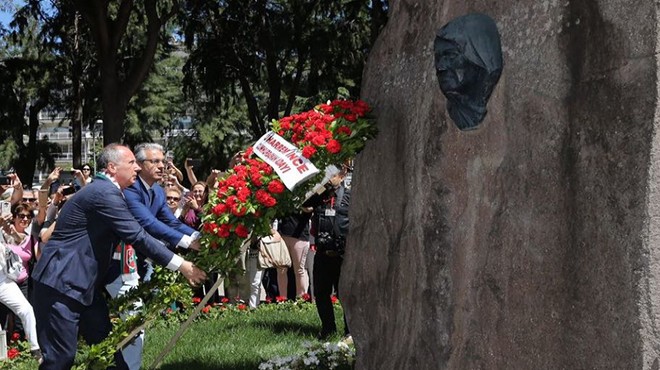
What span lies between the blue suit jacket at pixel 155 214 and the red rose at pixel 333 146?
1.82m

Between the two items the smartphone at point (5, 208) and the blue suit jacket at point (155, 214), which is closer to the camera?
the blue suit jacket at point (155, 214)

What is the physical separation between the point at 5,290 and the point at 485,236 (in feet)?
18.7

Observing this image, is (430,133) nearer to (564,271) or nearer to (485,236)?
(485,236)

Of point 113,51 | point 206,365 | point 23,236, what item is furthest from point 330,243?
point 113,51

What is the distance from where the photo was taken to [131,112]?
103 feet

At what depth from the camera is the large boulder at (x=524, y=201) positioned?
9.56 ft

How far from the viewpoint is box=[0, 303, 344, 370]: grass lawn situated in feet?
23.8

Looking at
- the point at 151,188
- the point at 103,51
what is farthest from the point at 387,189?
the point at 103,51

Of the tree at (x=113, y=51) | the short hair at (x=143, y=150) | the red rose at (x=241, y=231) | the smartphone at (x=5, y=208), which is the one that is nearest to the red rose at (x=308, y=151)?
the red rose at (x=241, y=231)

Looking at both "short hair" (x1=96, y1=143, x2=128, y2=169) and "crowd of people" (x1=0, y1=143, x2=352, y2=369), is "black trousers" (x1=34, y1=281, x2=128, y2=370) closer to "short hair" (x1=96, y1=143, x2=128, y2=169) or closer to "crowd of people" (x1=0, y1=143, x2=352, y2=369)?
"crowd of people" (x1=0, y1=143, x2=352, y2=369)

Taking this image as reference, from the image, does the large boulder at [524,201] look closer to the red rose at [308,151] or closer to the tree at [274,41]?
the red rose at [308,151]

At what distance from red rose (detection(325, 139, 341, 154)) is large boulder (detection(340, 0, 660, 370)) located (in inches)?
8.1

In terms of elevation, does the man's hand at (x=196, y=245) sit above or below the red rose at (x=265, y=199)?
below

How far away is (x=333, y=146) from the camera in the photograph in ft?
15.0
